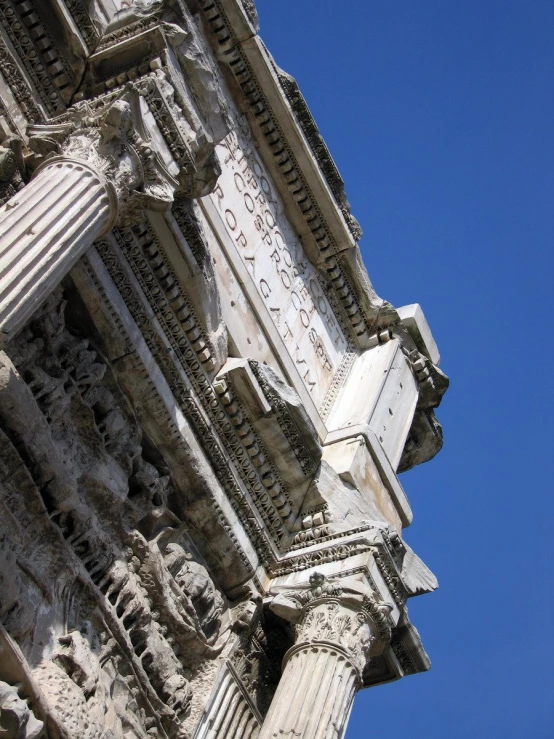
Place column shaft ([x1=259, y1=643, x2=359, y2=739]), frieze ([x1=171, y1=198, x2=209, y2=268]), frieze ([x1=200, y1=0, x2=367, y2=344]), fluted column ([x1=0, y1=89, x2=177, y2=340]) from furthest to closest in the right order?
1. frieze ([x1=200, y1=0, x2=367, y2=344])
2. frieze ([x1=171, y1=198, x2=209, y2=268])
3. column shaft ([x1=259, y1=643, x2=359, y2=739])
4. fluted column ([x1=0, y1=89, x2=177, y2=340])

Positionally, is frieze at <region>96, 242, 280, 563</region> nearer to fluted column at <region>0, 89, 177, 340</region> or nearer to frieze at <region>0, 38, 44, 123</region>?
fluted column at <region>0, 89, 177, 340</region>

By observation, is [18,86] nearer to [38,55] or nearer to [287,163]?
[38,55]

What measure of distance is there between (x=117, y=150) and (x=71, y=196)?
71 centimetres

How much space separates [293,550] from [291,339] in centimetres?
238

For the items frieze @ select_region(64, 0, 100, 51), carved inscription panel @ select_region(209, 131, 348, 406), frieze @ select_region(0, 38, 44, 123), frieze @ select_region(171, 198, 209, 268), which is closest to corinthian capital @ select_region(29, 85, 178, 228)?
frieze @ select_region(0, 38, 44, 123)

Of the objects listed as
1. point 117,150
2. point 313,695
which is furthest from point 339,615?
point 117,150

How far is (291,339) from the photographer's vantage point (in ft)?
33.5

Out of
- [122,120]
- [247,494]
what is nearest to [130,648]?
[247,494]

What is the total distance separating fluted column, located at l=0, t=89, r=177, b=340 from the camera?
5809mm

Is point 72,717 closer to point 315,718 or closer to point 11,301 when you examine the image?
point 315,718

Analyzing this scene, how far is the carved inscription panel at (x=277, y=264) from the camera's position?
9.91m

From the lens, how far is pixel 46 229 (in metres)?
6.16

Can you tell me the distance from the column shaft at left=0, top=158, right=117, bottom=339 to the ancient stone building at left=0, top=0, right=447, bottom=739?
0.02m

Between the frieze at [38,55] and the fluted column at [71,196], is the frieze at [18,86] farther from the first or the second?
the fluted column at [71,196]
